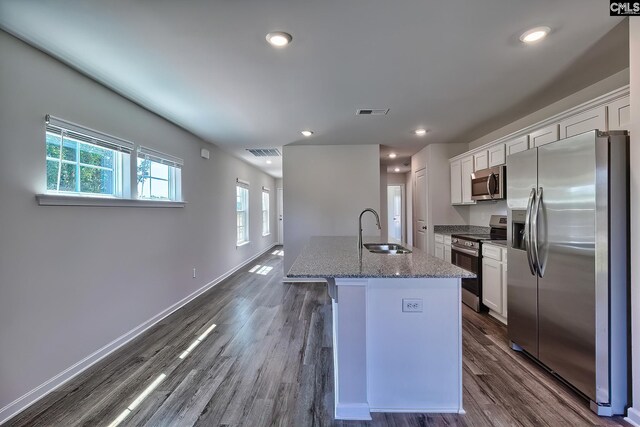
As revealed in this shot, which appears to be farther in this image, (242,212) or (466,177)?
(242,212)

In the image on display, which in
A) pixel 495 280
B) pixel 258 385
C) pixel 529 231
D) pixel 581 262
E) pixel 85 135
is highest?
pixel 85 135

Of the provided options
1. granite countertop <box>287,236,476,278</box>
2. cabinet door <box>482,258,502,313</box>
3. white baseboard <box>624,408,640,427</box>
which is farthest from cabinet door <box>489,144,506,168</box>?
white baseboard <box>624,408,640,427</box>

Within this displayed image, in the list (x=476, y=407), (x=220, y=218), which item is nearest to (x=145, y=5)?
(x=476, y=407)

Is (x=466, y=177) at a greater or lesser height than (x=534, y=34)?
lesser

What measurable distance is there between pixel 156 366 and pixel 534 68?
3975 millimetres

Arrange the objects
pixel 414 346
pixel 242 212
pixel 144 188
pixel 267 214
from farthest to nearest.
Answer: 1. pixel 267 214
2. pixel 242 212
3. pixel 144 188
4. pixel 414 346

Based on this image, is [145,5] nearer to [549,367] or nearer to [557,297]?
[557,297]

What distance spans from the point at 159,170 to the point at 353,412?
3426 mm

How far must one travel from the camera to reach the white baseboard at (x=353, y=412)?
1.83m

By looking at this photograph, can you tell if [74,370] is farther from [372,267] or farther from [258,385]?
[372,267]

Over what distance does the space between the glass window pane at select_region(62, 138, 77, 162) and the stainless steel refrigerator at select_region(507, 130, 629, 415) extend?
12.1 ft

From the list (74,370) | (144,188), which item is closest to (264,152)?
(144,188)

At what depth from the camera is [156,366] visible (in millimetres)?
2500

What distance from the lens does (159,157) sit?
3633 millimetres
